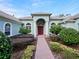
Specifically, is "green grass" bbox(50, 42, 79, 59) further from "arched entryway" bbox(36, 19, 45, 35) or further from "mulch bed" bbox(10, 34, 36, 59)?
"arched entryway" bbox(36, 19, 45, 35)

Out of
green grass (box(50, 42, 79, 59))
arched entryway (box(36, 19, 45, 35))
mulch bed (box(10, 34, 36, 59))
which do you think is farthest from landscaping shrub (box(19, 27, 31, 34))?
green grass (box(50, 42, 79, 59))

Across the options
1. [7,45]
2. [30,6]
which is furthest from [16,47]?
[30,6]

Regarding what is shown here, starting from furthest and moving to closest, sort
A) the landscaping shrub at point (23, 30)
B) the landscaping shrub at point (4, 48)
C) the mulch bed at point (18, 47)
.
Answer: the landscaping shrub at point (23, 30) < the mulch bed at point (18, 47) < the landscaping shrub at point (4, 48)

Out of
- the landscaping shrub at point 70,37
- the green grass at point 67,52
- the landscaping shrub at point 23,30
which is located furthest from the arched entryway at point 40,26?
the green grass at point 67,52

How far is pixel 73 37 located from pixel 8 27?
11.7m

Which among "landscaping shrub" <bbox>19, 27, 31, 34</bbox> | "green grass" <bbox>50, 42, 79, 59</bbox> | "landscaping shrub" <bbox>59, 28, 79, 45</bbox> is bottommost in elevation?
"green grass" <bbox>50, 42, 79, 59</bbox>

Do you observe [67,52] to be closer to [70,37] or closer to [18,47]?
[18,47]

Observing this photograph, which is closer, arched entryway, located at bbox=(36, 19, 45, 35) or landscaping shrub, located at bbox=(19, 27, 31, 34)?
landscaping shrub, located at bbox=(19, 27, 31, 34)

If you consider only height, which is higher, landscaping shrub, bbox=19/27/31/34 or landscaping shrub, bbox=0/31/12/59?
landscaping shrub, bbox=19/27/31/34

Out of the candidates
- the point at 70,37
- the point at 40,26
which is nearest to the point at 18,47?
the point at 70,37

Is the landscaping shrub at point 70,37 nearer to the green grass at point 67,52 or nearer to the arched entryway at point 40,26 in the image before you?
the green grass at point 67,52

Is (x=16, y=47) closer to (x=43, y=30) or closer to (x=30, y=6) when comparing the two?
(x=43, y=30)

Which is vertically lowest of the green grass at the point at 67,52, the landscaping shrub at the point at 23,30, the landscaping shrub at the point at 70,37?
the green grass at the point at 67,52

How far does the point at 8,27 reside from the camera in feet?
89.2
